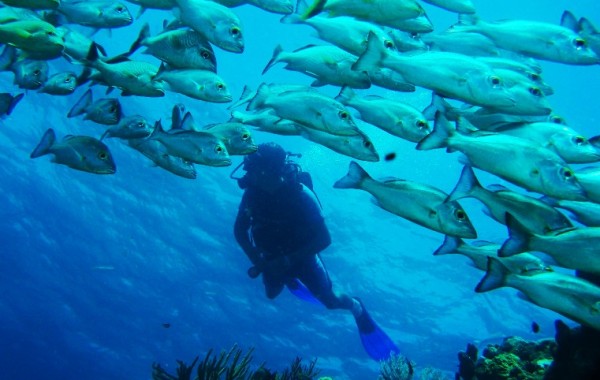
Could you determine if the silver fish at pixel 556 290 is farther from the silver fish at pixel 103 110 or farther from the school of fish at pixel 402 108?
the silver fish at pixel 103 110

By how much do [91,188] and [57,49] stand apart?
26.2 m

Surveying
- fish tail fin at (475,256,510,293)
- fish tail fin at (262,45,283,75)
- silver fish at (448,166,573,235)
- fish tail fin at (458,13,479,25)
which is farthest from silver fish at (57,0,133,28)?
fish tail fin at (475,256,510,293)

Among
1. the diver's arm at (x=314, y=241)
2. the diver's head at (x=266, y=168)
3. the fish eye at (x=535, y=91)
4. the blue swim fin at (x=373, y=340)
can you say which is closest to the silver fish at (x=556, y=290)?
the fish eye at (x=535, y=91)

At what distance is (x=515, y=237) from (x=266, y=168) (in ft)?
20.9

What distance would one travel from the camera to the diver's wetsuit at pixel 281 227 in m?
9.80

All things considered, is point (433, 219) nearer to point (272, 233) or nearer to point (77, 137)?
point (77, 137)

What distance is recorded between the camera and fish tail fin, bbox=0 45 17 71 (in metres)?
4.54

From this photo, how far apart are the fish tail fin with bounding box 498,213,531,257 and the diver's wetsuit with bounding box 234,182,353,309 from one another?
6.48 meters

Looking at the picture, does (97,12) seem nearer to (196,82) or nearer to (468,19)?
(196,82)

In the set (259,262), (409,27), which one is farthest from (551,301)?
(259,262)

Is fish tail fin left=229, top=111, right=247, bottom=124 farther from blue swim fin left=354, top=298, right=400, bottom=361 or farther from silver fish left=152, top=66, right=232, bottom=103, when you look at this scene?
blue swim fin left=354, top=298, right=400, bottom=361

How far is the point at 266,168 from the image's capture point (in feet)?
29.8

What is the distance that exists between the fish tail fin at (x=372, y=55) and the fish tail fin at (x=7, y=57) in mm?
3785

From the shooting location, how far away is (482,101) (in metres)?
3.16
